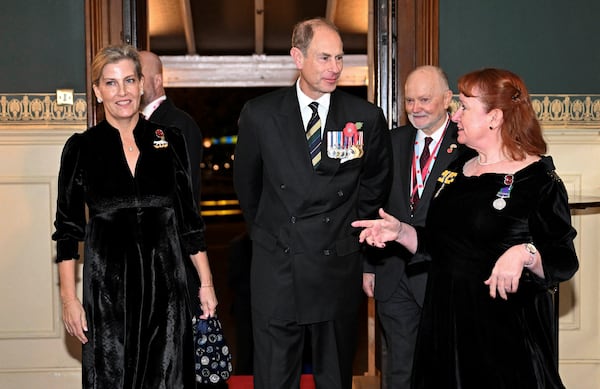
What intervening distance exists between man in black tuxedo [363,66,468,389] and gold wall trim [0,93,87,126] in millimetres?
1995

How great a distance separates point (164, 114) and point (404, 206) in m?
1.27

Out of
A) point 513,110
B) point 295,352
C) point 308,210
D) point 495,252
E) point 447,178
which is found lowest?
point 295,352

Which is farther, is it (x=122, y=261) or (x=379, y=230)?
(x=122, y=261)

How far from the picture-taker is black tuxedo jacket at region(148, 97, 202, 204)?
4.08m

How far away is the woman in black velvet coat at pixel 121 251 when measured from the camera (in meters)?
3.06

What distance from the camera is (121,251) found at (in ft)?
10.0

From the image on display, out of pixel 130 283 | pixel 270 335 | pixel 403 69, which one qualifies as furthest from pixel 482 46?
pixel 130 283

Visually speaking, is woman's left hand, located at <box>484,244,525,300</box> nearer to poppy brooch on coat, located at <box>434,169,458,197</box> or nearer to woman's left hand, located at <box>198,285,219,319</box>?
poppy brooch on coat, located at <box>434,169,458,197</box>

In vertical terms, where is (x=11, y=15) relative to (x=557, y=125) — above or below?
above

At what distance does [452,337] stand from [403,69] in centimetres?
256

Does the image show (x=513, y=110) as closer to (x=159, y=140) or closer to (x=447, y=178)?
(x=447, y=178)

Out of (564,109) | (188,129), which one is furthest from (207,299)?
(564,109)

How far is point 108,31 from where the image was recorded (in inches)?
192

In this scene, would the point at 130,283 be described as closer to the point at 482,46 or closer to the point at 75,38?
the point at 75,38
